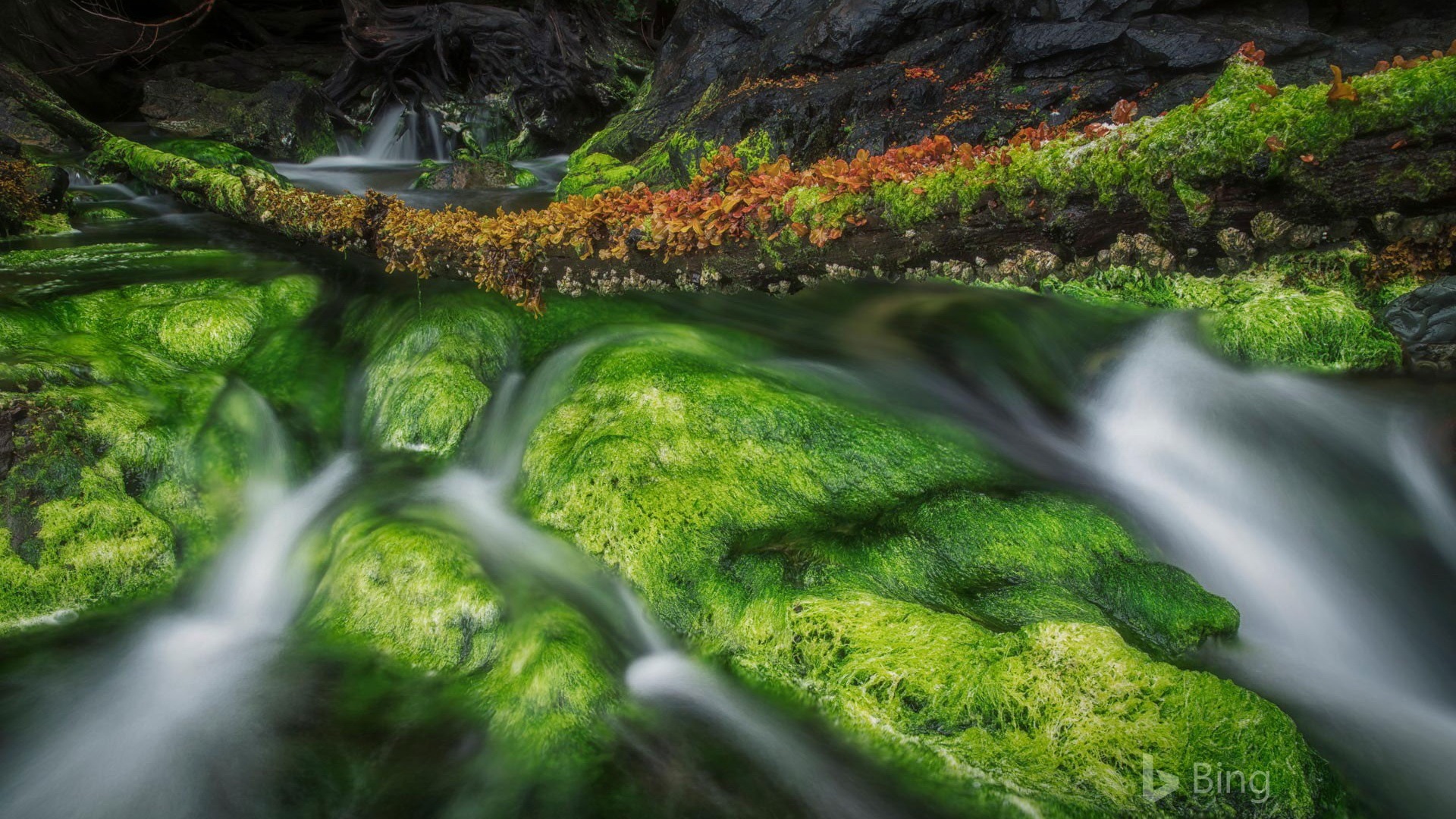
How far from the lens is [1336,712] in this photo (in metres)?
→ 2.92

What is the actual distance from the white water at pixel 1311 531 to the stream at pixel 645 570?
0.05ft

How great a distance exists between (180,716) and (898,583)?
10.6 feet

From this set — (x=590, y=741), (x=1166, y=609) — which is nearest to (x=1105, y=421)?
(x=1166, y=609)

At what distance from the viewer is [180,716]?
3066 millimetres

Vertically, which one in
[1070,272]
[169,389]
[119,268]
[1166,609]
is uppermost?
[119,268]

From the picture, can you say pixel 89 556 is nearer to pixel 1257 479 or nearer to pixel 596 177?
pixel 1257 479

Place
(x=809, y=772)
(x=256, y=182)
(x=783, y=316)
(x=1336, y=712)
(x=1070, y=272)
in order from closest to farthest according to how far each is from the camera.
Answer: (x=809, y=772)
(x=1336, y=712)
(x=1070, y=272)
(x=783, y=316)
(x=256, y=182)

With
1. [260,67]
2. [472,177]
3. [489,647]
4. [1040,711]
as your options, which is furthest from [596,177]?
[260,67]

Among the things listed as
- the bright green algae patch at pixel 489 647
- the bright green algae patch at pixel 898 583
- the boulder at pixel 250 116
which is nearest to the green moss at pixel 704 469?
the bright green algae patch at pixel 898 583

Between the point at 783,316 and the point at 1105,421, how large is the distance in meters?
2.75

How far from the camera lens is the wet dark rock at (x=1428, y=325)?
4.44 metres

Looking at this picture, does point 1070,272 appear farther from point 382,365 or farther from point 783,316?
point 382,365

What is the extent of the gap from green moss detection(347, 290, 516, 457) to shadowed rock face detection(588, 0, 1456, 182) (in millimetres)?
6154

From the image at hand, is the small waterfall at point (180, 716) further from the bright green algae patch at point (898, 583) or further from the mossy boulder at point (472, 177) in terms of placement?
the mossy boulder at point (472, 177)
